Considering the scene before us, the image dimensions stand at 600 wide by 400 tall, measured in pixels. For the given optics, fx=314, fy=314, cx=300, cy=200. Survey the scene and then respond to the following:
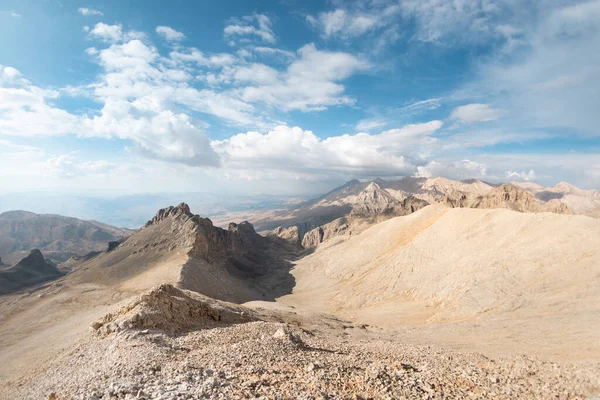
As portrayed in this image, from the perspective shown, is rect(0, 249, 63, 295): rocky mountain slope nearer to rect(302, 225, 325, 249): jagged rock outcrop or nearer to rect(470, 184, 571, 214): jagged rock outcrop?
rect(302, 225, 325, 249): jagged rock outcrop

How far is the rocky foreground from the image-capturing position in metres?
9.73

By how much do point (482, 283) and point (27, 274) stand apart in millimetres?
133182

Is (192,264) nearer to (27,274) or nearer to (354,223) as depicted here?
(27,274)

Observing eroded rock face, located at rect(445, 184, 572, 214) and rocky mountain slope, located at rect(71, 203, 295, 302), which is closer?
rocky mountain slope, located at rect(71, 203, 295, 302)

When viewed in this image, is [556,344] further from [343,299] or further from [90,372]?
[343,299]

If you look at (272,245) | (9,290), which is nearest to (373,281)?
(272,245)

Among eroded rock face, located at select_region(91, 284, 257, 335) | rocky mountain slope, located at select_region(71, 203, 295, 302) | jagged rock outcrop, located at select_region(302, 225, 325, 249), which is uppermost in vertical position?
eroded rock face, located at select_region(91, 284, 257, 335)

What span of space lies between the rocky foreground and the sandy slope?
8.36 meters

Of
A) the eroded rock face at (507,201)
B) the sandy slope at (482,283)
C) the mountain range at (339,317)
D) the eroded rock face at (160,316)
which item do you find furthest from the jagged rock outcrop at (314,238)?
the eroded rock face at (160,316)

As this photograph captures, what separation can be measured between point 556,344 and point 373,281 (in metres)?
38.9

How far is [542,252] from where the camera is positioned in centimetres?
4116

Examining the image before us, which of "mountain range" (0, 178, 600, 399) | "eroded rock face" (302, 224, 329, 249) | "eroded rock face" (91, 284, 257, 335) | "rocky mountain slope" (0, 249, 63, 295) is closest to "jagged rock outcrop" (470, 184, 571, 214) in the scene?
"mountain range" (0, 178, 600, 399)

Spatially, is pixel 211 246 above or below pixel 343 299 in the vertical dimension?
above

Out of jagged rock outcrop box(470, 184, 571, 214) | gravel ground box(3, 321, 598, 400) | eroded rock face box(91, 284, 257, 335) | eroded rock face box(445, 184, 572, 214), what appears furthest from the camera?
eroded rock face box(445, 184, 572, 214)
